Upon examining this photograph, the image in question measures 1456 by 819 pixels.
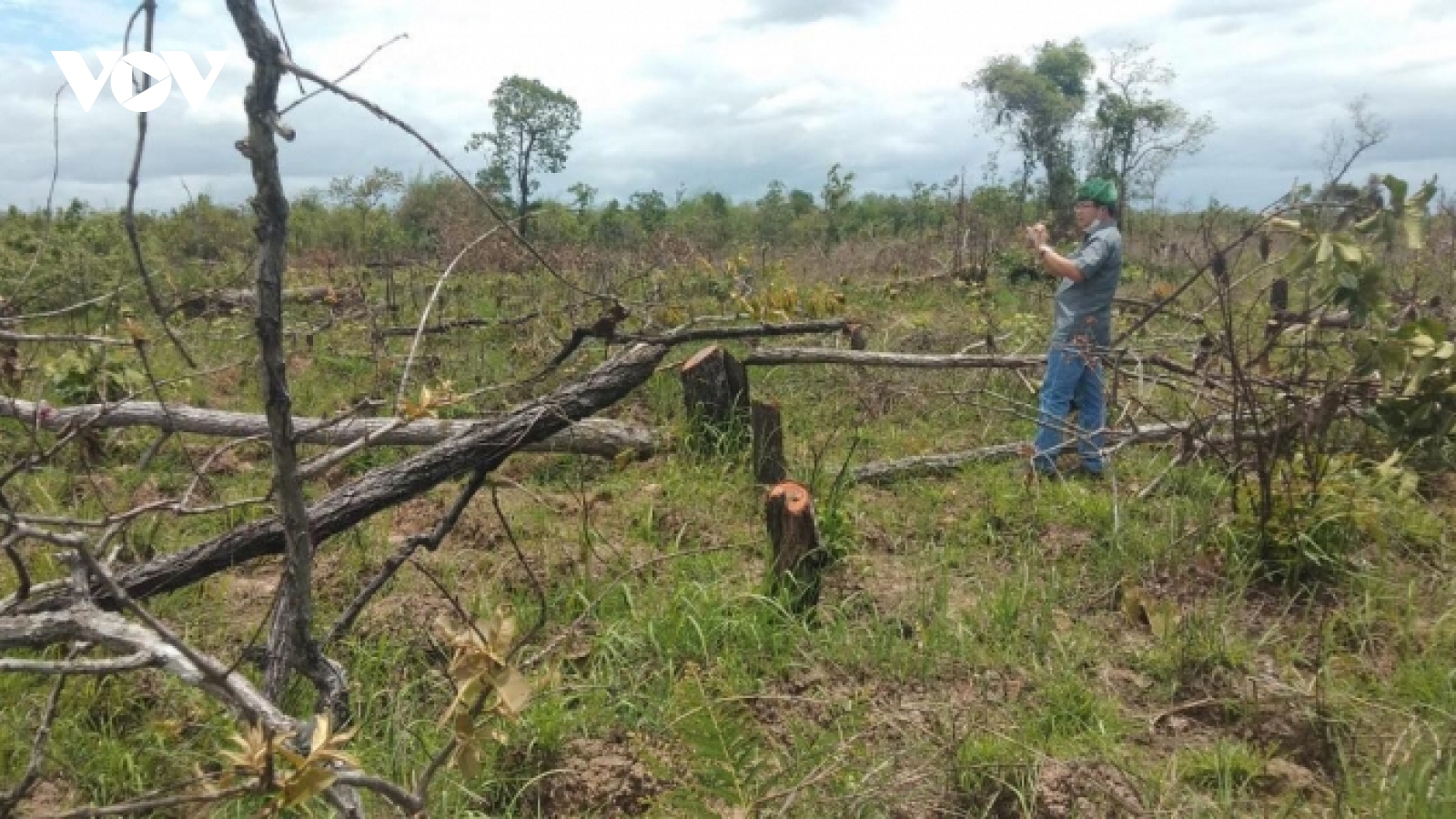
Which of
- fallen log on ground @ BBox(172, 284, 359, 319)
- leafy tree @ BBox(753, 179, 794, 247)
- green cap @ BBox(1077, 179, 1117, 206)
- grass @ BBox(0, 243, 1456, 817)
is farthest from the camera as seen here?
leafy tree @ BBox(753, 179, 794, 247)

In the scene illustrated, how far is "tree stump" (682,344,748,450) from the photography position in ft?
17.0

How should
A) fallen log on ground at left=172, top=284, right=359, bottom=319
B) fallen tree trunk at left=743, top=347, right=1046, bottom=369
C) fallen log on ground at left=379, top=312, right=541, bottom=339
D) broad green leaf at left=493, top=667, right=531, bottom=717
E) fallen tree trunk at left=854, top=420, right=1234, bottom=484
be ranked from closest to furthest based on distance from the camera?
broad green leaf at left=493, top=667, right=531, bottom=717 → fallen tree trunk at left=854, top=420, right=1234, bottom=484 → fallen tree trunk at left=743, top=347, right=1046, bottom=369 → fallen log on ground at left=379, top=312, right=541, bottom=339 → fallen log on ground at left=172, top=284, right=359, bottom=319

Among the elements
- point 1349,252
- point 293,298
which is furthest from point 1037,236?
point 293,298

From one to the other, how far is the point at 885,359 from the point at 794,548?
7.72 ft

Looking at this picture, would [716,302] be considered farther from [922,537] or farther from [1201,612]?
[1201,612]

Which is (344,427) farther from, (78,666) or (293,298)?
(293,298)

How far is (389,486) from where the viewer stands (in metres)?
3.38

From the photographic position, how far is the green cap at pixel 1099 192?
16.6ft

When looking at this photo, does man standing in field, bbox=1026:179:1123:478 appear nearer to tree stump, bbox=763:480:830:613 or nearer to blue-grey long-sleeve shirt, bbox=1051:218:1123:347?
blue-grey long-sleeve shirt, bbox=1051:218:1123:347

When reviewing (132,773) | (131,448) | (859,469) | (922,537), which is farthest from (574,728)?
(131,448)

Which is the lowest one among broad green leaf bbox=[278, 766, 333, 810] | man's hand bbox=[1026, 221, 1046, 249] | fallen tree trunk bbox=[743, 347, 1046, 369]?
broad green leaf bbox=[278, 766, 333, 810]

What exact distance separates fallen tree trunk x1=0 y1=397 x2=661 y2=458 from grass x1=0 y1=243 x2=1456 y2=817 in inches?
8.0

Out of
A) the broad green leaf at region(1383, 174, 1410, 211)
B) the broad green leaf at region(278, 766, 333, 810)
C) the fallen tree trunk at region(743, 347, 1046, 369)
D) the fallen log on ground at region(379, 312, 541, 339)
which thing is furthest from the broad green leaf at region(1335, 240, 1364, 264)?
the fallen log on ground at region(379, 312, 541, 339)

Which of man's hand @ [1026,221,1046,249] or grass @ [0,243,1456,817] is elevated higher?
man's hand @ [1026,221,1046,249]
